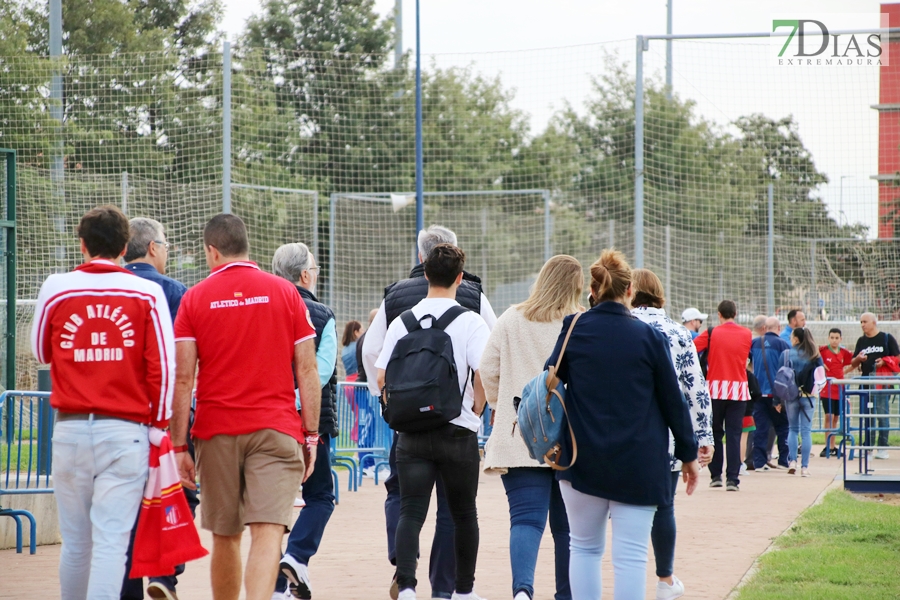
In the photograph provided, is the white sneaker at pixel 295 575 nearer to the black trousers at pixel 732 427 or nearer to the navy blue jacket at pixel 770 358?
the black trousers at pixel 732 427

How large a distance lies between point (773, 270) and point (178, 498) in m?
16.7

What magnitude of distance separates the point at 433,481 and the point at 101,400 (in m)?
1.88

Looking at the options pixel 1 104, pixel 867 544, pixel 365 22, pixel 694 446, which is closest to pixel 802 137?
pixel 867 544

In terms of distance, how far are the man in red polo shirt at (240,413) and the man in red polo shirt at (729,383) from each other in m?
7.80

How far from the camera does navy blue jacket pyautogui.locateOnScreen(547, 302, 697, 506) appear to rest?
4.43 meters

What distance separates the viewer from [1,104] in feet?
61.1

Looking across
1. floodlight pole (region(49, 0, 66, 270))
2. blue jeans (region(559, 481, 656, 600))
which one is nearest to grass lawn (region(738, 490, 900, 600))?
blue jeans (region(559, 481, 656, 600))

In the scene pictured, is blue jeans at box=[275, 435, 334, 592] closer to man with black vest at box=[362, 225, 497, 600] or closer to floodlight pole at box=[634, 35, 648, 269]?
man with black vest at box=[362, 225, 497, 600]

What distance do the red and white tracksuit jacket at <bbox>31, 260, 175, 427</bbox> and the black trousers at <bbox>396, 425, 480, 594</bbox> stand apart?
1450 millimetres

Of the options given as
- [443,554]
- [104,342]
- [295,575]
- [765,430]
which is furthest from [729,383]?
[104,342]

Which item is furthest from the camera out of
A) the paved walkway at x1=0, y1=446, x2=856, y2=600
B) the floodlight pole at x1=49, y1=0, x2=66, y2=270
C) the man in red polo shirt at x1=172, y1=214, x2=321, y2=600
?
the floodlight pole at x1=49, y1=0, x2=66, y2=270

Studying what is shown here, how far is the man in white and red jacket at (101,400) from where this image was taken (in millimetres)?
4469

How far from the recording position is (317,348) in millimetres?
6070

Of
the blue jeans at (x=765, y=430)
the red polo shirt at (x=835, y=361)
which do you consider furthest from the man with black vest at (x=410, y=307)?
the red polo shirt at (x=835, y=361)
